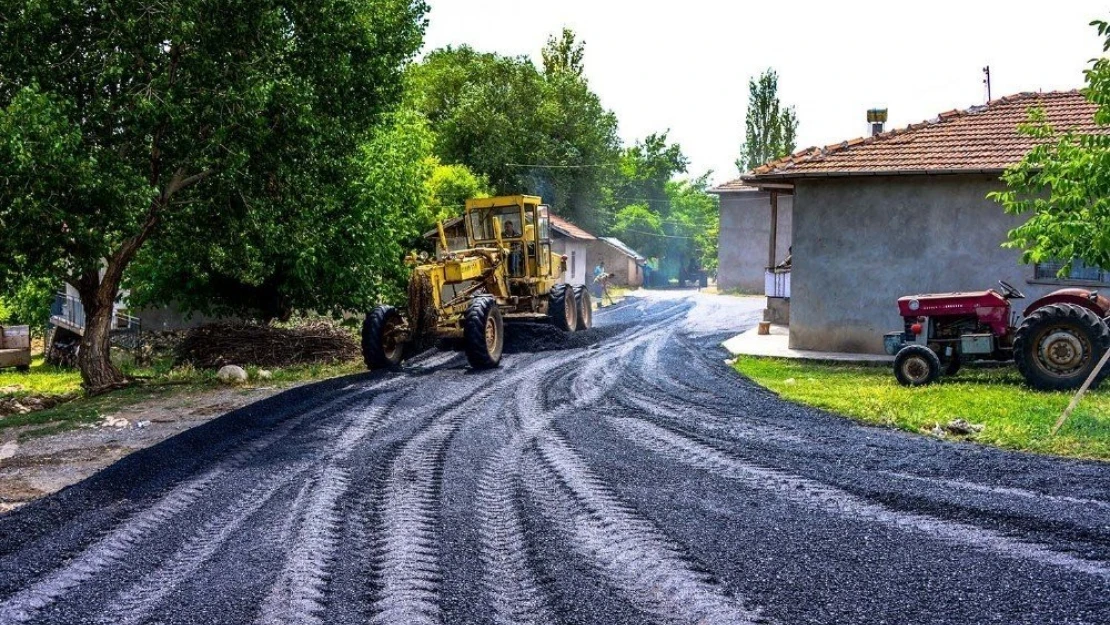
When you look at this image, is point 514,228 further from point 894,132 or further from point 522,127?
point 522,127

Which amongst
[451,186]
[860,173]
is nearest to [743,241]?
[451,186]

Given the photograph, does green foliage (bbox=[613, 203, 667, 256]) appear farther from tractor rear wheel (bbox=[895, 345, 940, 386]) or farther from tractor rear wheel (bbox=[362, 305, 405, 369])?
tractor rear wheel (bbox=[895, 345, 940, 386])

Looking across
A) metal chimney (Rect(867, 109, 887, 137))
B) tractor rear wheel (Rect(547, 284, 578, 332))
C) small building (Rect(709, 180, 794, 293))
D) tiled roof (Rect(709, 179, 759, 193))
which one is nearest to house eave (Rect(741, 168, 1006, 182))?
tractor rear wheel (Rect(547, 284, 578, 332))

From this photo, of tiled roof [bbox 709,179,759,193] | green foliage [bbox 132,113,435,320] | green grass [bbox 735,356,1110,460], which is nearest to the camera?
green grass [bbox 735,356,1110,460]

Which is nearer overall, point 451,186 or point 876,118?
point 876,118

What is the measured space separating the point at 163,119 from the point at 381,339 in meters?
4.78

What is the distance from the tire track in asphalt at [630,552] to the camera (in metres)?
5.30

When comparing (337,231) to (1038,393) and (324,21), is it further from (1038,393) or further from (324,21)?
(1038,393)

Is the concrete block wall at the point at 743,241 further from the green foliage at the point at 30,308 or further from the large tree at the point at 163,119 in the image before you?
the large tree at the point at 163,119

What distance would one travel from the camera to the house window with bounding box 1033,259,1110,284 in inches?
616

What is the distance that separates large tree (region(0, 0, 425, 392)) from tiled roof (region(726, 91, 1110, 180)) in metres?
7.45

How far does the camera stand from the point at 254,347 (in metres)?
17.5

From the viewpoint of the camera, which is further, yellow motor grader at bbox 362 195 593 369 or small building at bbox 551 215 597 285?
small building at bbox 551 215 597 285

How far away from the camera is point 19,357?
25.1m
